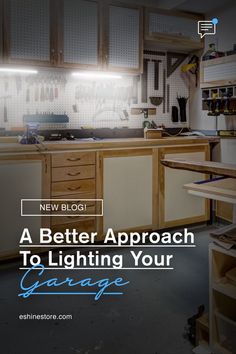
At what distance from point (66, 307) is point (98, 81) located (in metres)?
2.08

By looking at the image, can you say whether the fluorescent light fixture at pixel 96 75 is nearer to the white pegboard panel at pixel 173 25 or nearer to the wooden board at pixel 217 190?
the white pegboard panel at pixel 173 25

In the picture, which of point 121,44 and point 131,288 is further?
point 121,44

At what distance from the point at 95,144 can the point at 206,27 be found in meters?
1.75

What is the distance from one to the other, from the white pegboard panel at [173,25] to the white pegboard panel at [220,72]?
0.47 metres

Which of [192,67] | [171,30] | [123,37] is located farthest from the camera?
[192,67]

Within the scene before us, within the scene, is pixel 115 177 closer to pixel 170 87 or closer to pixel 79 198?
pixel 79 198

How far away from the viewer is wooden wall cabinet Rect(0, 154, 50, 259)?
247 centimetres

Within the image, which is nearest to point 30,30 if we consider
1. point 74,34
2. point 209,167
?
point 74,34

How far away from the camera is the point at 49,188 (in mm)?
2631

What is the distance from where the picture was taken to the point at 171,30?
338cm

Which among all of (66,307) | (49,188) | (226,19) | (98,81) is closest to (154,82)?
(98,81)

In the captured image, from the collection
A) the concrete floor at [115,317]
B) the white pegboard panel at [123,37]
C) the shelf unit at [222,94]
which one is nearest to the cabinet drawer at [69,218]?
the concrete floor at [115,317]

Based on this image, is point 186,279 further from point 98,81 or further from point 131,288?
point 98,81

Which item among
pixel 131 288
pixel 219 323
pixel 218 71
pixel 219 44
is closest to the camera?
pixel 219 323
